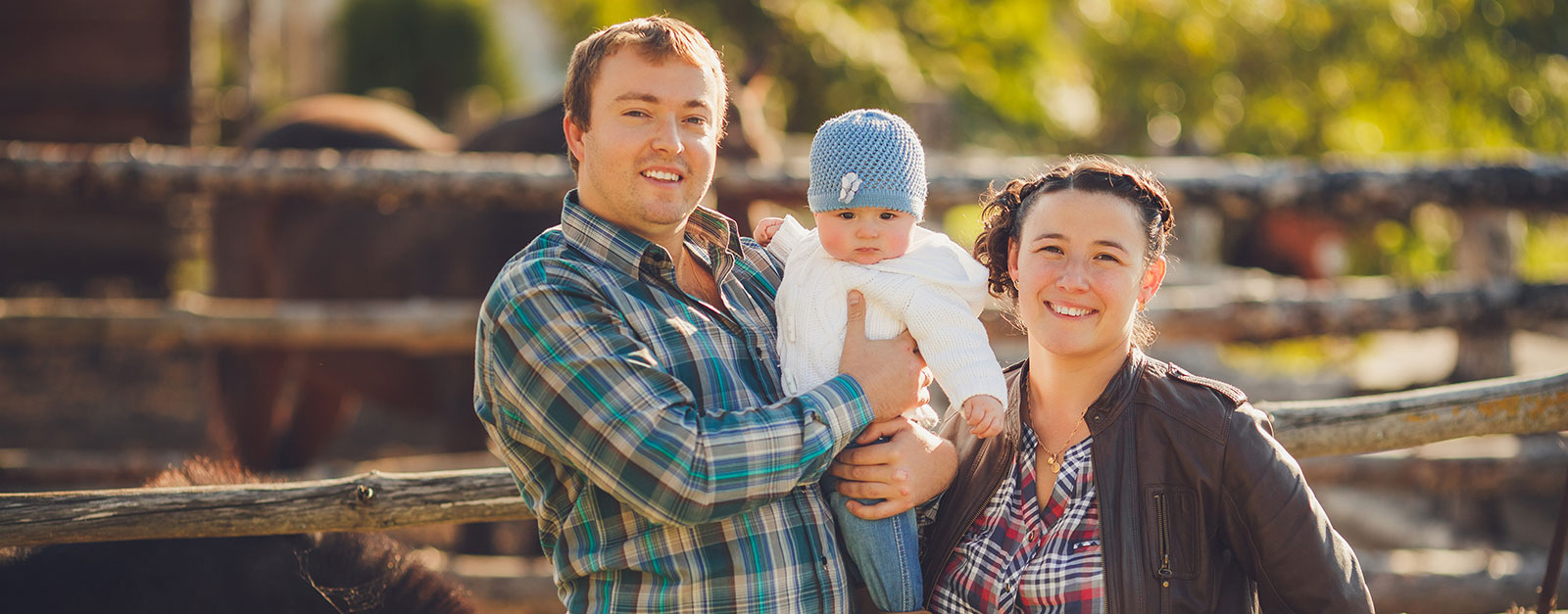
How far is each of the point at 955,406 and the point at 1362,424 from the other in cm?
113

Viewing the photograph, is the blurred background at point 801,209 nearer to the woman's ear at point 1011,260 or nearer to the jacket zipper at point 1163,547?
the woman's ear at point 1011,260

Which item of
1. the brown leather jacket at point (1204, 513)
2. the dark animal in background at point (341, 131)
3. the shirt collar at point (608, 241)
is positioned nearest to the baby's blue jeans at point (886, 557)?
the brown leather jacket at point (1204, 513)

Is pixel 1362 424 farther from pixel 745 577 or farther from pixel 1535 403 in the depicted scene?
pixel 745 577

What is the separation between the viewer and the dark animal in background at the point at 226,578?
6.68 ft

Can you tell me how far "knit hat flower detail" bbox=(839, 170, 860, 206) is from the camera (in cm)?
175

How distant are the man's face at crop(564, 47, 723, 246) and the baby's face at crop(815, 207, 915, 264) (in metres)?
0.25

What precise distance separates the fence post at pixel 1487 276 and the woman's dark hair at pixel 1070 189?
117 inches

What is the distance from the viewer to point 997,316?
3.96m

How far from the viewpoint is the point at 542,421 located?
1579 mm

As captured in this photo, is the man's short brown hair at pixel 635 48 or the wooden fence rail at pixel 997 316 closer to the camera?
the man's short brown hair at pixel 635 48

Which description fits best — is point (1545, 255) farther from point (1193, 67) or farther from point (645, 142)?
point (645, 142)

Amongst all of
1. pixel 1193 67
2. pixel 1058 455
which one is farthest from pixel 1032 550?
pixel 1193 67

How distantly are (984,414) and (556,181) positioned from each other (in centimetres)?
271

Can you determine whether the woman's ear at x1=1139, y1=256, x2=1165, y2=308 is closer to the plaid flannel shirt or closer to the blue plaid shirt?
the plaid flannel shirt
